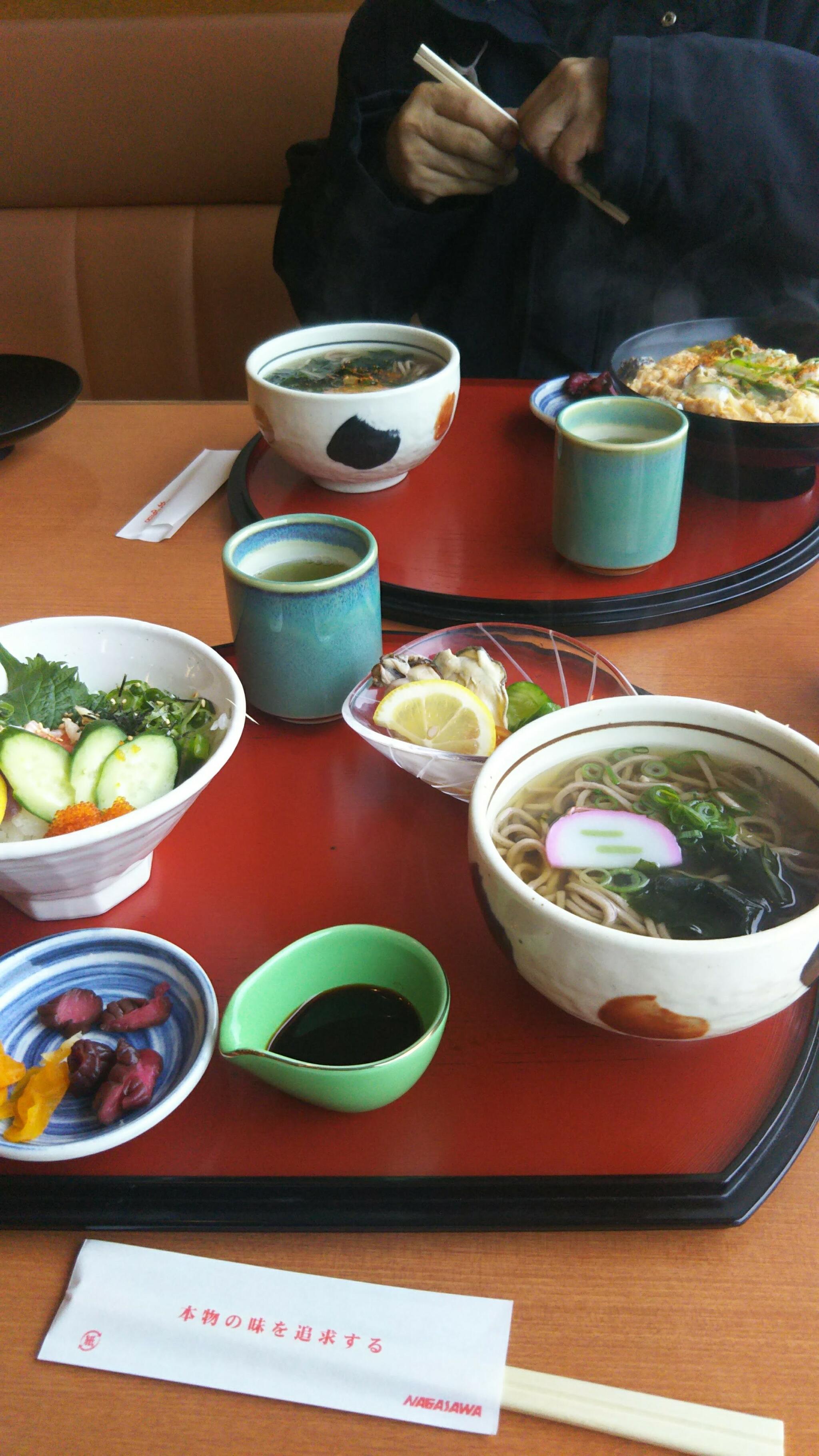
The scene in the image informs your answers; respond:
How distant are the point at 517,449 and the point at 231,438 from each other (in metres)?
0.57

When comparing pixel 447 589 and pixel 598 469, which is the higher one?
pixel 598 469

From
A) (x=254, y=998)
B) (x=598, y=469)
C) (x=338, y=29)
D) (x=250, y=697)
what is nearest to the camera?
(x=254, y=998)

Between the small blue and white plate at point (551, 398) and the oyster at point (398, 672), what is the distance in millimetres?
906

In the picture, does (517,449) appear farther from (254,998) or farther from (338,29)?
(338,29)

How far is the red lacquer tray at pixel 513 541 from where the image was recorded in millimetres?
1330

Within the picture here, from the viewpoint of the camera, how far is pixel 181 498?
1.67 meters

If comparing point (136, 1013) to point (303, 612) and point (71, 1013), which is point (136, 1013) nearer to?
point (71, 1013)

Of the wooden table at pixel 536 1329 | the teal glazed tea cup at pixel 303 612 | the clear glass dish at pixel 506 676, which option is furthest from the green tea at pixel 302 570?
the wooden table at pixel 536 1329

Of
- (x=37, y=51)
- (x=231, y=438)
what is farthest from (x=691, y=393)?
(x=37, y=51)

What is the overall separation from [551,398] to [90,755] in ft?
4.16

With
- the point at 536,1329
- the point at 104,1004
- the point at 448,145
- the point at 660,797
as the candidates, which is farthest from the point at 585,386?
the point at 536,1329

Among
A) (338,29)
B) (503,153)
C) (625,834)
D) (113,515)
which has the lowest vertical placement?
(113,515)

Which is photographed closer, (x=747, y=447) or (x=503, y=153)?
(x=747, y=447)

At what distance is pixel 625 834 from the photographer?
79 centimetres
